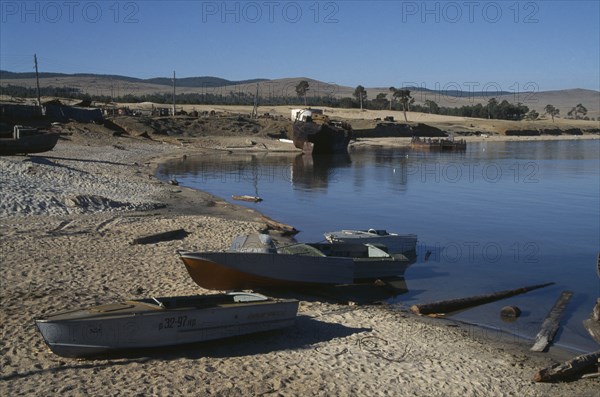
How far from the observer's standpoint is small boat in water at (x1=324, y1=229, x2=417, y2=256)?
18.6 metres

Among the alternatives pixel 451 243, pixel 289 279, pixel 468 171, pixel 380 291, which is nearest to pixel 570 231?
pixel 451 243

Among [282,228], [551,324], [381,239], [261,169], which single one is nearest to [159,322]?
[551,324]

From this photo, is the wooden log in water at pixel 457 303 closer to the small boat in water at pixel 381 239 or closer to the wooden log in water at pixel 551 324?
the wooden log in water at pixel 551 324

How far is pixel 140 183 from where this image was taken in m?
31.4

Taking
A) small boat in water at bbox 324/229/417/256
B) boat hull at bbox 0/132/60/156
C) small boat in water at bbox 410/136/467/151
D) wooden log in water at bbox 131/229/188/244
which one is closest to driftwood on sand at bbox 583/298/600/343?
small boat in water at bbox 324/229/417/256

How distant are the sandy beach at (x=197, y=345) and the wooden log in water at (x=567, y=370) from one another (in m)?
0.14

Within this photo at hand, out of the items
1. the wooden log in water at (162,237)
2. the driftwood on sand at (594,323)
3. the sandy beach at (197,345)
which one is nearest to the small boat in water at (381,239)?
the sandy beach at (197,345)

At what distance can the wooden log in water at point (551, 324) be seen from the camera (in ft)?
40.7

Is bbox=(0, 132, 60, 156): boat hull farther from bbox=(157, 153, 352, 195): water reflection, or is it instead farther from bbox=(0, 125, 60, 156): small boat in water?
bbox=(157, 153, 352, 195): water reflection

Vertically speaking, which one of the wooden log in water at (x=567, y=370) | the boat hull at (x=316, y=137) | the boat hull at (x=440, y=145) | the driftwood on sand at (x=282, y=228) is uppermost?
the boat hull at (x=316, y=137)

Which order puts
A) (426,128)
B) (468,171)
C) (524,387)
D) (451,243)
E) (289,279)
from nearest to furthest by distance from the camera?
1. (524,387)
2. (289,279)
3. (451,243)
4. (468,171)
5. (426,128)

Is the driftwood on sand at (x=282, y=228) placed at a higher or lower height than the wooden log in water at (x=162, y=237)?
lower

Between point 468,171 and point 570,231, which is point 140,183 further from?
point 468,171

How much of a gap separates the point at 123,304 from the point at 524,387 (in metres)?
6.12
